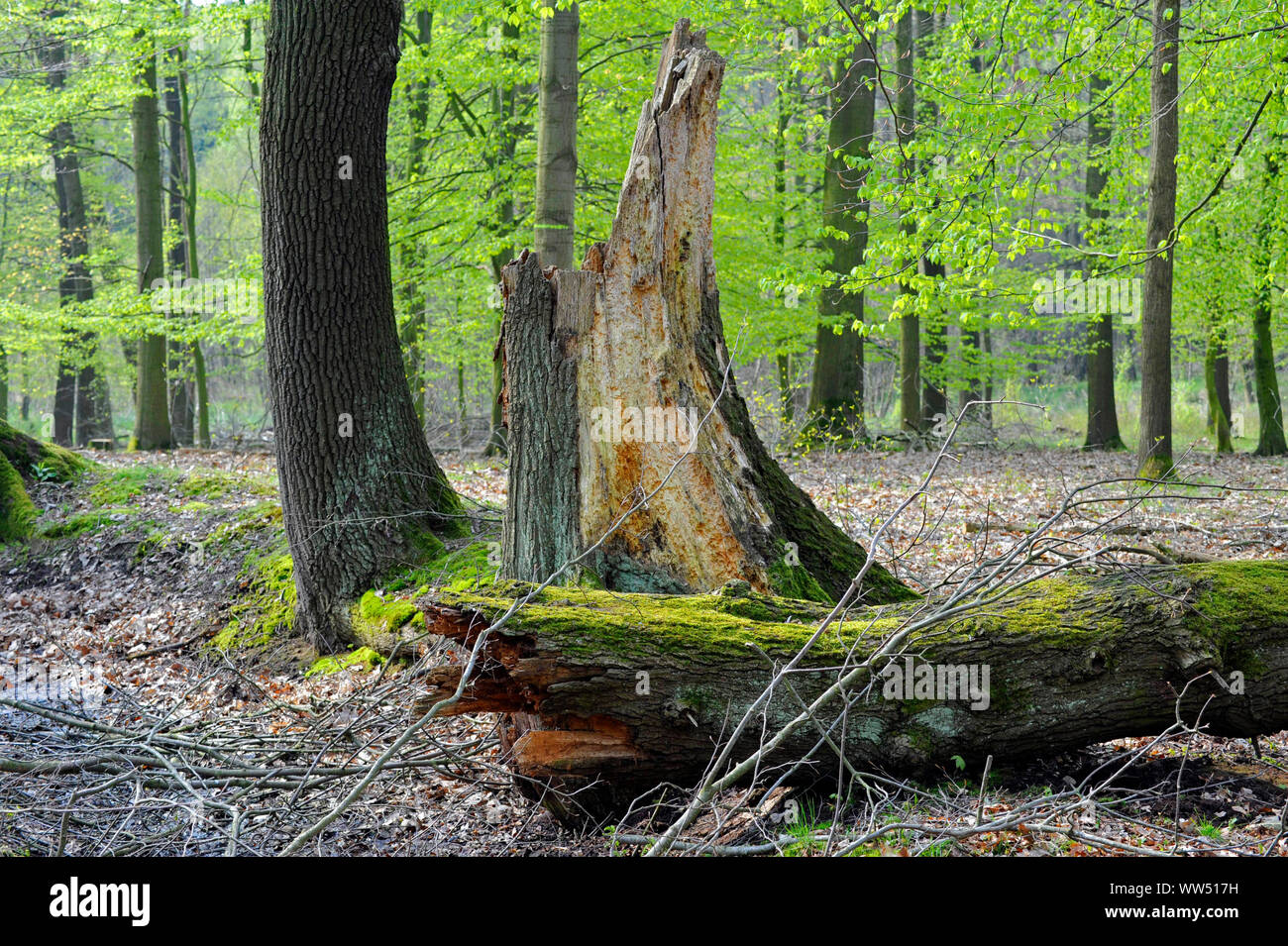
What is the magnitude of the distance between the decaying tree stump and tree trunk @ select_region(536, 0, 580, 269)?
3.48 metres

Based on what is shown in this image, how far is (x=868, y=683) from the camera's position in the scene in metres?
3.68

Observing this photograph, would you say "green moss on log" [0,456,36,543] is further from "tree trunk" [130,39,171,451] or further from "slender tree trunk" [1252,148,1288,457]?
"slender tree trunk" [1252,148,1288,457]

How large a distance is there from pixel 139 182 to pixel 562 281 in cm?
1347

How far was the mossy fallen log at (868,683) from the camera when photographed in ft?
11.6

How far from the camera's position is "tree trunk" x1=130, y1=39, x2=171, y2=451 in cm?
1537

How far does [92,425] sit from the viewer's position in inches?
906

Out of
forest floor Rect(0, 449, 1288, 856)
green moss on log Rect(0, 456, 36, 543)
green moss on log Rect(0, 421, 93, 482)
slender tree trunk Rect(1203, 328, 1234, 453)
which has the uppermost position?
slender tree trunk Rect(1203, 328, 1234, 453)

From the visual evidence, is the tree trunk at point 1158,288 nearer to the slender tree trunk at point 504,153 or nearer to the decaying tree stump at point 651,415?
the decaying tree stump at point 651,415

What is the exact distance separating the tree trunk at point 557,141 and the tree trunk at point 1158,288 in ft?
21.0

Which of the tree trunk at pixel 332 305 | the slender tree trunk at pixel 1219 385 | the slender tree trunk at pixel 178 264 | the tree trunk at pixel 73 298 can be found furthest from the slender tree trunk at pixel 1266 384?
the tree trunk at pixel 73 298

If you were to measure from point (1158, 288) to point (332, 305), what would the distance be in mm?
9313

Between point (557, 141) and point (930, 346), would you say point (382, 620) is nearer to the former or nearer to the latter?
point (557, 141)

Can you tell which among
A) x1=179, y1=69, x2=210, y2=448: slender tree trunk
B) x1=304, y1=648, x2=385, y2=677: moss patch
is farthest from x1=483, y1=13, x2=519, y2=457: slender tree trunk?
x1=179, y1=69, x2=210, y2=448: slender tree trunk
